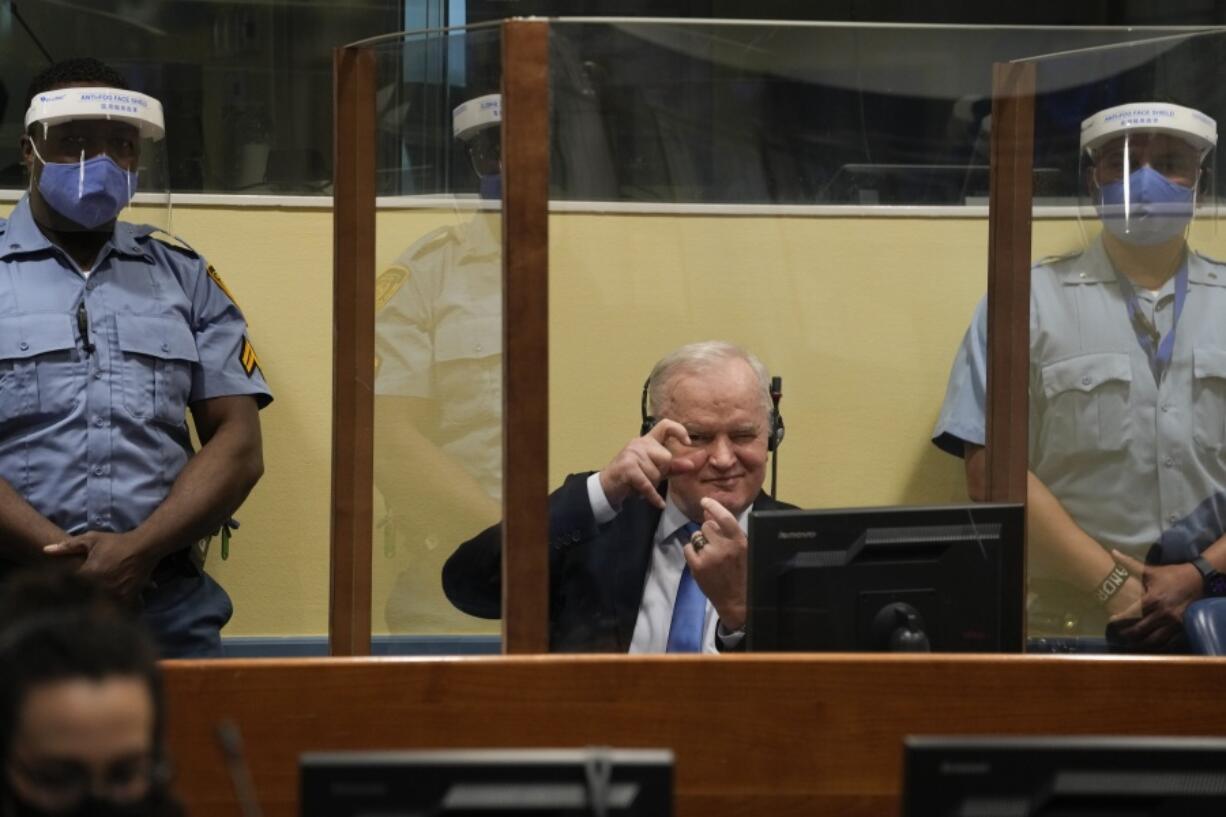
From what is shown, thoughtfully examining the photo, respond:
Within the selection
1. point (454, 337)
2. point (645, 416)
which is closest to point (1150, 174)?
point (645, 416)

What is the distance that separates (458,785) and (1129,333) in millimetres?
1466

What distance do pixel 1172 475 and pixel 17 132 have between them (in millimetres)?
2266

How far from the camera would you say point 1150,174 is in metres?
2.49

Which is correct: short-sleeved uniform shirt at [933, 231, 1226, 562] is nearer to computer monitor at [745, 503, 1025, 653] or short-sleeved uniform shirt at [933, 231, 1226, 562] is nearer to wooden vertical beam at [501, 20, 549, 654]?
computer monitor at [745, 503, 1025, 653]

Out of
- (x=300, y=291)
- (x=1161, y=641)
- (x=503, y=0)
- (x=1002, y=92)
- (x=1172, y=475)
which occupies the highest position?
(x=503, y=0)

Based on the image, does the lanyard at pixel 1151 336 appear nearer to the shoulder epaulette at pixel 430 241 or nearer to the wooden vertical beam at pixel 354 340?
the shoulder epaulette at pixel 430 241

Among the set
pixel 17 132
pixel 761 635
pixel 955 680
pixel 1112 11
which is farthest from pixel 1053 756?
pixel 1112 11

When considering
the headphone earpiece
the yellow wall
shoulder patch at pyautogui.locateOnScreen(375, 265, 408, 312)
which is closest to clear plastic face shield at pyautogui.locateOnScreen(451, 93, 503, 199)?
the yellow wall

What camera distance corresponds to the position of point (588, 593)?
7.30ft

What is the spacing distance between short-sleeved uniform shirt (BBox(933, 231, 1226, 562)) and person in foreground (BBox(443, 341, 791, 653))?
279 mm

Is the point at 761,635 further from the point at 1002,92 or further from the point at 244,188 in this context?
the point at 244,188

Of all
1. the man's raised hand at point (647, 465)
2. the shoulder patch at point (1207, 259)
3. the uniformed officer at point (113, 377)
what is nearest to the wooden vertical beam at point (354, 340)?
the man's raised hand at point (647, 465)

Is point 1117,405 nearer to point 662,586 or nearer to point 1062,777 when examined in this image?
point 662,586

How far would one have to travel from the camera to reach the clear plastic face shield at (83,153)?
2980 millimetres
